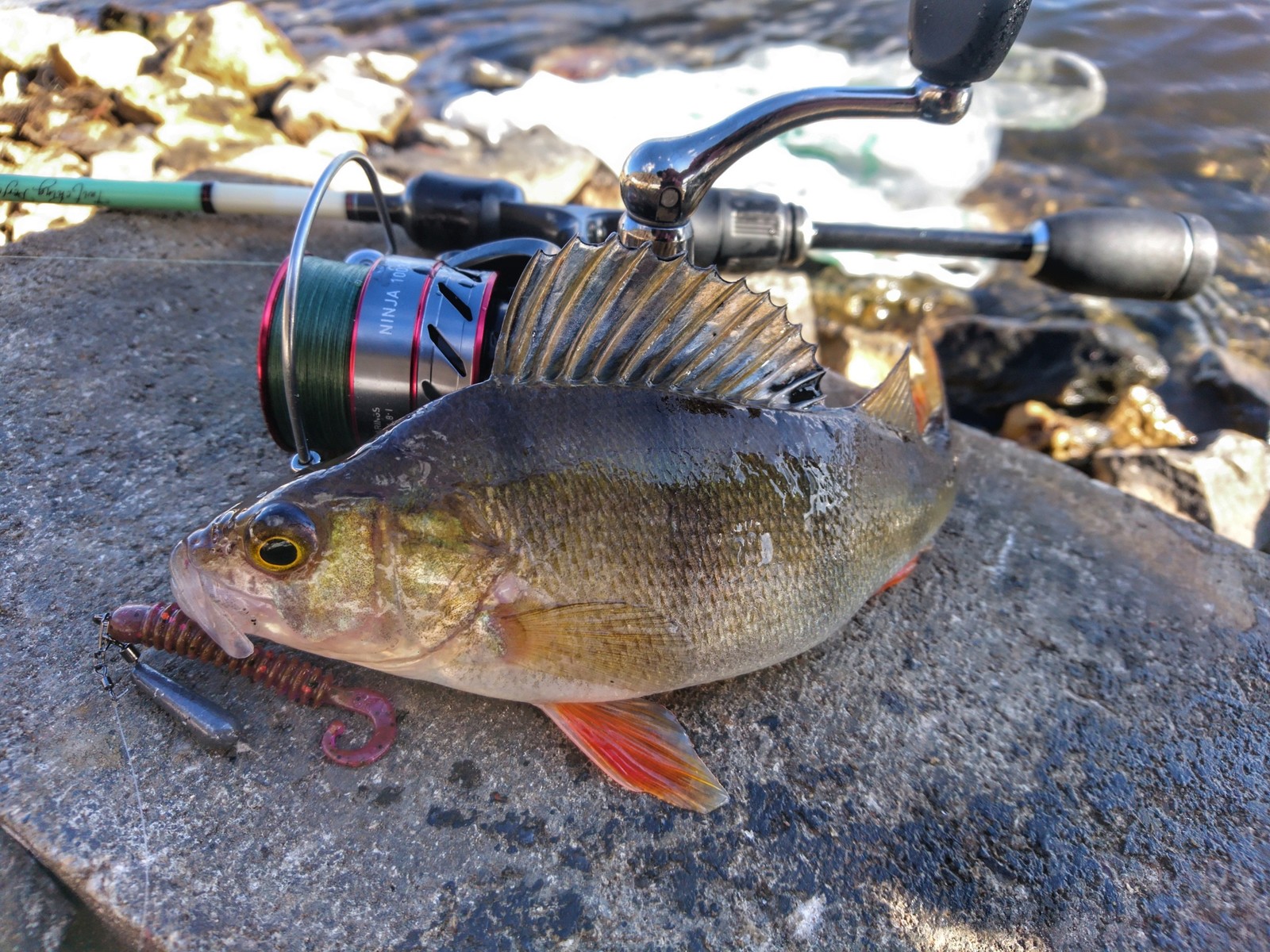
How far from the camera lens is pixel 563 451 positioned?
181 centimetres

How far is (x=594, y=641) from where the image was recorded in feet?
5.97

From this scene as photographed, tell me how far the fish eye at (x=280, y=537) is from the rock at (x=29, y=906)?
85 cm

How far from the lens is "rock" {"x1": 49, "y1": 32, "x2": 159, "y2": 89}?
5.32m

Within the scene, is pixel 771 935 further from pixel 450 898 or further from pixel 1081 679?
pixel 1081 679

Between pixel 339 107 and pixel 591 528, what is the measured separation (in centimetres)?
543

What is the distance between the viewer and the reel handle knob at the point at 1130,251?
3.43 meters

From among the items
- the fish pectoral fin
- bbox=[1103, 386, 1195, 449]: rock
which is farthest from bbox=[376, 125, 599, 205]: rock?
the fish pectoral fin

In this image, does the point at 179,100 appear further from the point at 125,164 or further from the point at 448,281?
the point at 448,281

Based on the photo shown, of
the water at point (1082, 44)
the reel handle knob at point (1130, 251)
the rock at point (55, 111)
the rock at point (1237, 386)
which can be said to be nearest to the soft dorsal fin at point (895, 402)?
the reel handle knob at point (1130, 251)

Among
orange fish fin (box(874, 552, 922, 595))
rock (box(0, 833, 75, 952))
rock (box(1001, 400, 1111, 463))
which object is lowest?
rock (box(1001, 400, 1111, 463))

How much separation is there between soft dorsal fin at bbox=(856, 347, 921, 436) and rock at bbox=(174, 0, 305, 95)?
231 inches

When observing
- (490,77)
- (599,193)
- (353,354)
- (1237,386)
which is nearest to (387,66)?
(490,77)

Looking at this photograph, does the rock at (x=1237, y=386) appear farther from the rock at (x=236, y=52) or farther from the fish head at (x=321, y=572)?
the rock at (x=236, y=52)

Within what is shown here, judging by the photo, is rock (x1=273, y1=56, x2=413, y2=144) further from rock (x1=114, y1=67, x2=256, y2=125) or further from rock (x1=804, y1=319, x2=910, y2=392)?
rock (x1=804, y1=319, x2=910, y2=392)
